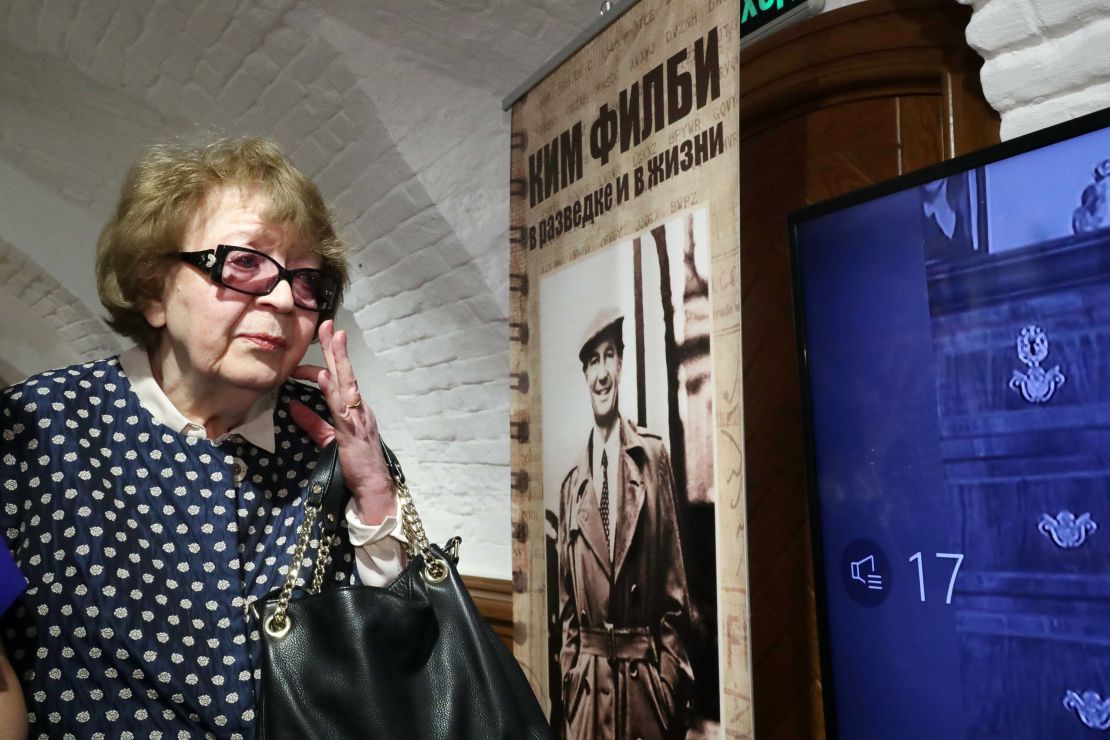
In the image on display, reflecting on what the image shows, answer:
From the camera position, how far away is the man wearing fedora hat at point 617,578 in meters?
1.75

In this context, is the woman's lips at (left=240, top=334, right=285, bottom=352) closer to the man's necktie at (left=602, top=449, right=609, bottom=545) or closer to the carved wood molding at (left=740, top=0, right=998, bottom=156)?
the man's necktie at (left=602, top=449, right=609, bottom=545)

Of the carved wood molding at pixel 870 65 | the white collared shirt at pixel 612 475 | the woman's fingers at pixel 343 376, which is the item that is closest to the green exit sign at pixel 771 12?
the carved wood molding at pixel 870 65

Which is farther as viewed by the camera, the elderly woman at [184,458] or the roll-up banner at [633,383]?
the roll-up banner at [633,383]

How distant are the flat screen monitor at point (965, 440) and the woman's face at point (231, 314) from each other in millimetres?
875

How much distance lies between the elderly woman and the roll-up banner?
0.49 m

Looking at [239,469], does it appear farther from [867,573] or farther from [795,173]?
[795,173]

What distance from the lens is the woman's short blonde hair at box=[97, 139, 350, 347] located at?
5.35ft

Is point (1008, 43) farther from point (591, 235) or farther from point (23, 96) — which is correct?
point (23, 96)

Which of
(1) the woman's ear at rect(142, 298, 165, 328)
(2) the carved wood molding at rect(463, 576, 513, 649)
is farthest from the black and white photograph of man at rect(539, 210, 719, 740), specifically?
(2) the carved wood molding at rect(463, 576, 513, 649)

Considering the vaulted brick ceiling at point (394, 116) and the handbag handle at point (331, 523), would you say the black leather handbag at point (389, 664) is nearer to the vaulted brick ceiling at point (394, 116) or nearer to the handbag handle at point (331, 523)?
the handbag handle at point (331, 523)

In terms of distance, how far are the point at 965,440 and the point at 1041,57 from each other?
68 cm

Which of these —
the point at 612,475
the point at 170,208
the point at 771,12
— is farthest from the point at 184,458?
the point at 771,12

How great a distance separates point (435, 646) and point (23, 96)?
3890 millimetres

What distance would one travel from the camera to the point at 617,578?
6.19 feet
